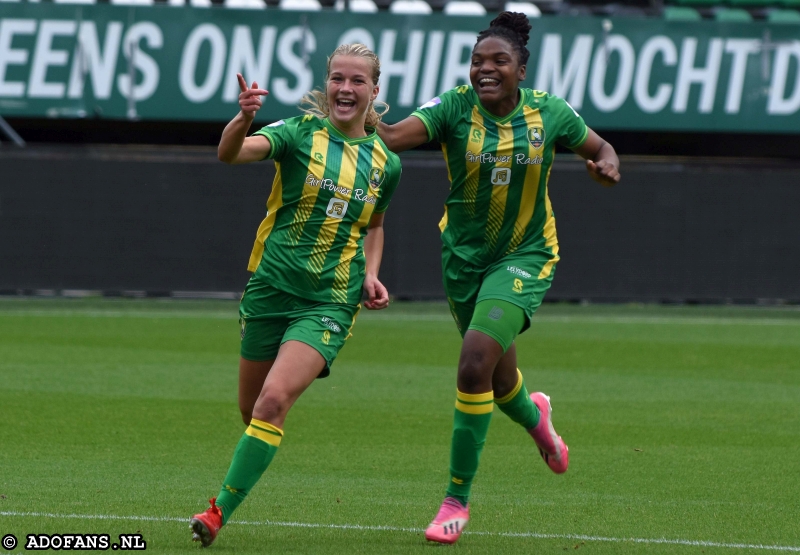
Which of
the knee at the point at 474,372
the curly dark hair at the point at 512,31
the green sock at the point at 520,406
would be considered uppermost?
the curly dark hair at the point at 512,31

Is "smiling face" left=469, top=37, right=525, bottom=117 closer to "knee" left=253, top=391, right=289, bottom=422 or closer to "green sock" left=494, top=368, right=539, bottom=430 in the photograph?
"green sock" left=494, top=368, right=539, bottom=430

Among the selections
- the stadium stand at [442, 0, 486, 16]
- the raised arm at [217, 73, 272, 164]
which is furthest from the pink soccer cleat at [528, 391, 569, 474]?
the stadium stand at [442, 0, 486, 16]

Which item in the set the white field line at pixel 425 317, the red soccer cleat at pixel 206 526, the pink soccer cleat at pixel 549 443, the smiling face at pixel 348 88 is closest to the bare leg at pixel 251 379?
the red soccer cleat at pixel 206 526

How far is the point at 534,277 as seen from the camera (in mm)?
6074

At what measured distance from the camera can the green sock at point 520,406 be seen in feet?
20.7

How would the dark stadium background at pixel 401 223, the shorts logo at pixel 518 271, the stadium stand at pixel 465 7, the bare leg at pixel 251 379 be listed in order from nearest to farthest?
1. the bare leg at pixel 251 379
2. the shorts logo at pixel 518 271
3. the dark stadium background at pixel 401 223
4. the stadium stand at pixel 465 7

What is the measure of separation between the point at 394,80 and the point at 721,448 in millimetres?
12991

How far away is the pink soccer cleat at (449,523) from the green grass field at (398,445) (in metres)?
0.07

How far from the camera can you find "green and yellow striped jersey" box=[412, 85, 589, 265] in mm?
6039

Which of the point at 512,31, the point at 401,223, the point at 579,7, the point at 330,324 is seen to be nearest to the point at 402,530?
the point at 330,324

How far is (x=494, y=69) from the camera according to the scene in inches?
233

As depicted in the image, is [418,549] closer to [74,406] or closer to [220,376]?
[74,406]

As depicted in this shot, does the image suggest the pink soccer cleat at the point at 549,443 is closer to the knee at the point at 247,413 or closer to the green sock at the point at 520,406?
the green sock at the point at 520,406

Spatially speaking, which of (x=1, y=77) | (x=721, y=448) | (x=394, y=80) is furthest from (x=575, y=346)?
(x=1, y=77)
